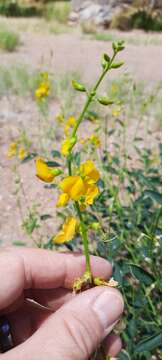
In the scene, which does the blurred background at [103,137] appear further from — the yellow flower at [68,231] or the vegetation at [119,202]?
the yellow flower at [68,231]

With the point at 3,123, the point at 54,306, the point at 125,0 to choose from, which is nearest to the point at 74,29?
the point at 125,0

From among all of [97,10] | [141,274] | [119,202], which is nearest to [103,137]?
[119,202]

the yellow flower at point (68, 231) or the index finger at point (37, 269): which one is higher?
the yellow flower at point (68, 231)

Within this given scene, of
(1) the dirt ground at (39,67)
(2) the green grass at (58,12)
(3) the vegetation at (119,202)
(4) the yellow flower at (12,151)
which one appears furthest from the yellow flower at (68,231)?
(2) the green grass at (58,12)

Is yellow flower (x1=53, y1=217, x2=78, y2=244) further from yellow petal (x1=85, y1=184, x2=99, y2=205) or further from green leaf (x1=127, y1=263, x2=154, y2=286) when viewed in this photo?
green leaf (x1=127, y1=263, x2=154, y2=286)

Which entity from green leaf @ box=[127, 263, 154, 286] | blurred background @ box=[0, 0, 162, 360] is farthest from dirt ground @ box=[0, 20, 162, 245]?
green leaf @ box=[127, 263, 154, 286]
